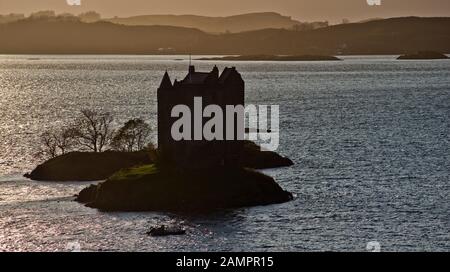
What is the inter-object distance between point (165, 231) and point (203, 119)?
21649 millimetres

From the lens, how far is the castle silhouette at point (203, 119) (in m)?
101

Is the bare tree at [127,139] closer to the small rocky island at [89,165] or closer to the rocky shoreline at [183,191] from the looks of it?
the small rocky island at [89,165]

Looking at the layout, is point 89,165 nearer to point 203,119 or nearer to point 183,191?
point 203,119

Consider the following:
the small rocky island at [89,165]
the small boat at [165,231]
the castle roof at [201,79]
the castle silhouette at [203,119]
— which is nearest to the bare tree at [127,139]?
the small rocky island at [89,165]

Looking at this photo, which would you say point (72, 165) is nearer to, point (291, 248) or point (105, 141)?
point (105, 141)

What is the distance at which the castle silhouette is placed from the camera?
331ft

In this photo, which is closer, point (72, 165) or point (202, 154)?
point (202, 154)

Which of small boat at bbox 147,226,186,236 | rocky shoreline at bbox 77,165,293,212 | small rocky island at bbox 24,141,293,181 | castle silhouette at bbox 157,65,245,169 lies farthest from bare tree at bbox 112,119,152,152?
small boat at bbox 147,226,186,236

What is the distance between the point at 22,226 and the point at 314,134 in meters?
95.8

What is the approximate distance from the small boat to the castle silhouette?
16867mm

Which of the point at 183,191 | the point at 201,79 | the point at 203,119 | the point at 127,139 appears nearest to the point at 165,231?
the point at 183,191

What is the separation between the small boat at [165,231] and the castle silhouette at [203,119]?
1687cm

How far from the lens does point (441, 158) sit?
141m
